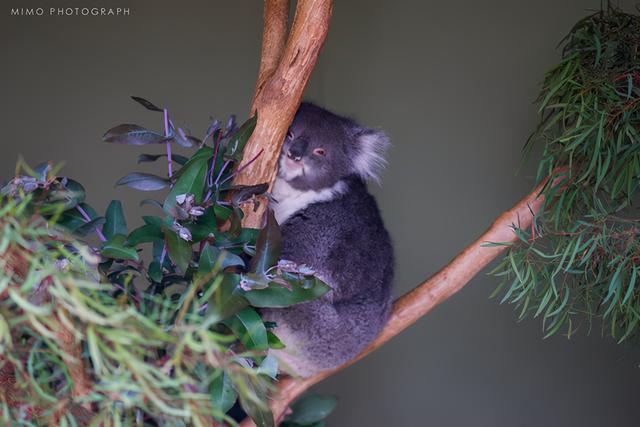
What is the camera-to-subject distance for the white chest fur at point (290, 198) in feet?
8.21

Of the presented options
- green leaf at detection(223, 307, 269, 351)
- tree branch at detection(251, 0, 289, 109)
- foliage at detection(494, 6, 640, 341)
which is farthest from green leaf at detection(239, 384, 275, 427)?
tree branch at detection(251, 0, 289, 109)

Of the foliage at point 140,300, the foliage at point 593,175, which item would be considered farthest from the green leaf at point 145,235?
the foliage at point 593,175

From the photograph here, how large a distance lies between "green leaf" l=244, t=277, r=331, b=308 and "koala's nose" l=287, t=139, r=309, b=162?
94 centimetres

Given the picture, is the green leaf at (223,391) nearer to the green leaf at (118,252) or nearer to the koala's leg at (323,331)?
the green leaf at (118,252)

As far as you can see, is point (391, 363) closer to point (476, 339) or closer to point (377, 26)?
point (476, 339)

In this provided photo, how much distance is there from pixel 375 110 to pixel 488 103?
586 millimetres

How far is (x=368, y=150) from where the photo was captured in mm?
2705

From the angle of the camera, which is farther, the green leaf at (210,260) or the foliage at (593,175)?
the foliage at (593,175)

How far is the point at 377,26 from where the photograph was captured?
148 inches

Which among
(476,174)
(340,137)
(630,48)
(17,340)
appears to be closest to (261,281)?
(17,340)

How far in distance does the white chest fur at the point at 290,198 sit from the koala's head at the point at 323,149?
22 millimetres

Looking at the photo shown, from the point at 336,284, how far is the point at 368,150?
0.58 m

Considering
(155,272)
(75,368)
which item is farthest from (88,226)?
(75,368)

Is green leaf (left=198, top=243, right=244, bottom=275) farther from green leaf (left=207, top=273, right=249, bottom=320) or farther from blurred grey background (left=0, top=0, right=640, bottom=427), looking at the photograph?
blurred grey background (left=0, top=0, right=640, bottom=427)
